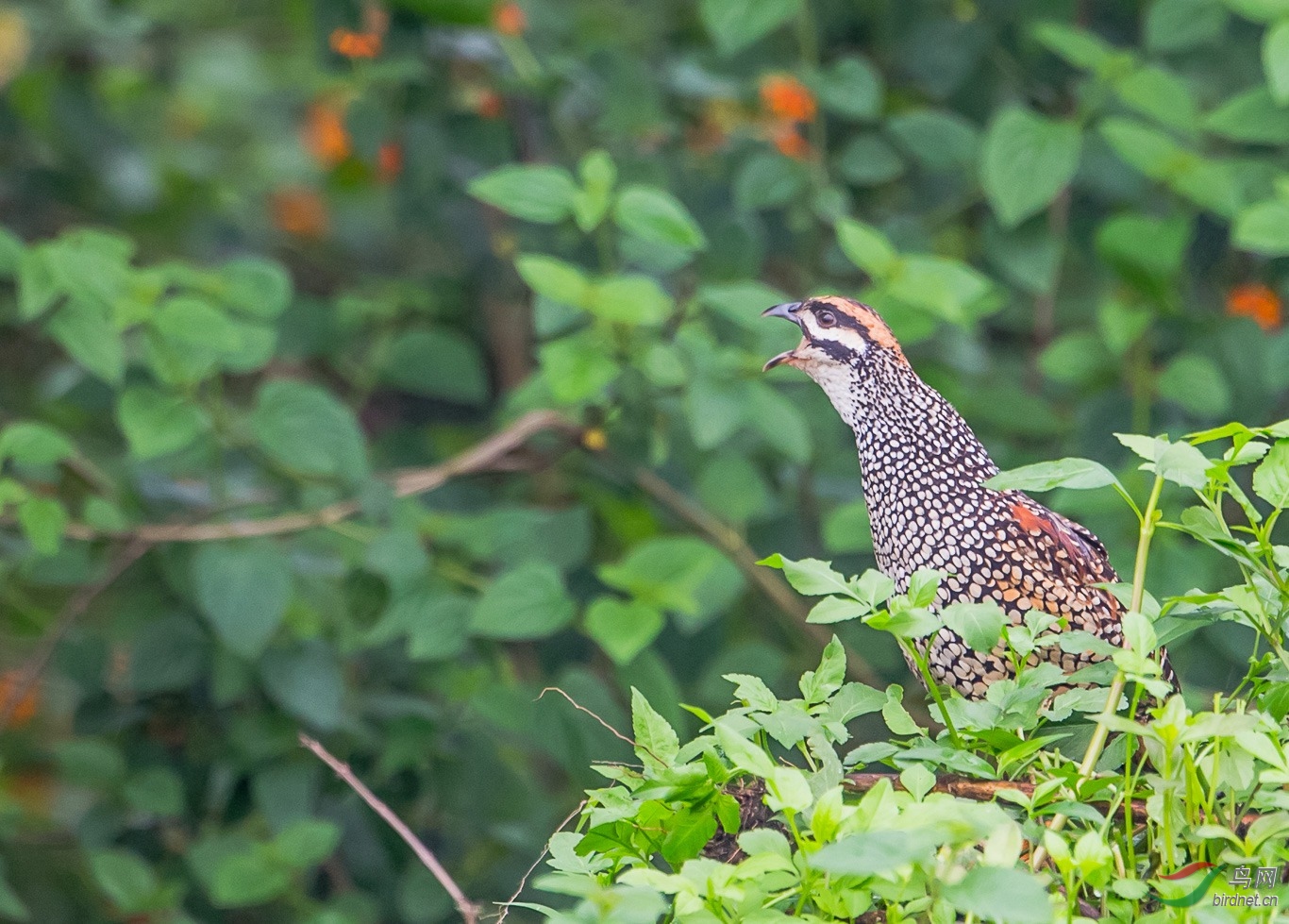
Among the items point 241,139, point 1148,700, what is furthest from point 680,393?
point 241,139

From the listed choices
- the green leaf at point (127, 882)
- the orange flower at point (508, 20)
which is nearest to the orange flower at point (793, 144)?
the orange flower at point (508, 20)

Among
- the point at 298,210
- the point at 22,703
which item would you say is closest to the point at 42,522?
the point at 22,703

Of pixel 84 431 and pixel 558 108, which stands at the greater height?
pixel 558 108

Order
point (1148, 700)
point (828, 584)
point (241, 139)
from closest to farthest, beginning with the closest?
point (828, 584)
point (1148, 700)
point (241, 139)

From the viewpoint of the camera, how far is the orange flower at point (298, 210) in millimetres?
4770

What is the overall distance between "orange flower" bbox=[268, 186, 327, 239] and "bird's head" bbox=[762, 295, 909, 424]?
335 cm

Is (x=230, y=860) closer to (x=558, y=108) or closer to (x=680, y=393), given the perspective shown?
(x=680, y=393)

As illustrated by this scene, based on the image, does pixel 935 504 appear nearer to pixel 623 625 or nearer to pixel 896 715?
pixel 896 715

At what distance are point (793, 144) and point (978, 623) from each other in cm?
224

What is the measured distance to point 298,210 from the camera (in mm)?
4898

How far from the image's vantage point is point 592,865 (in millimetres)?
1159

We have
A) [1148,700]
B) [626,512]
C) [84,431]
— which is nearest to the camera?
[1148,700]

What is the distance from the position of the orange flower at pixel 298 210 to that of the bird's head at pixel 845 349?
3351 mm

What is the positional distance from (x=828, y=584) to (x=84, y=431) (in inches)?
111
